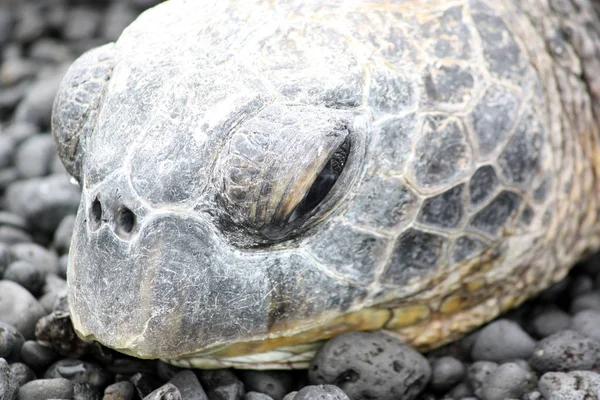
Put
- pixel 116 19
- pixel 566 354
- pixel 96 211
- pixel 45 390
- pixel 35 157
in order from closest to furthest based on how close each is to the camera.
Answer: pixel 96 211 → pixel 45 390 → pixel 566 354 → pixel 35 157 → pixel 116 19

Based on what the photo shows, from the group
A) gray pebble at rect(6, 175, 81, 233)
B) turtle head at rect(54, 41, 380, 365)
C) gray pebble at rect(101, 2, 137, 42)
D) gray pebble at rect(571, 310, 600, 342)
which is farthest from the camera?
gray pebble at rect(101, 2, 137, 42)

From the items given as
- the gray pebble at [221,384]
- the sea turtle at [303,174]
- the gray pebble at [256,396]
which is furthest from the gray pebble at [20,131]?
the gray pebble at [256,396]

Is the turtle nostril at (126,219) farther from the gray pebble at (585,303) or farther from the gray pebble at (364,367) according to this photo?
the gray pebble at (585,303)

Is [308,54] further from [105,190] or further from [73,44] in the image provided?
[73,44]

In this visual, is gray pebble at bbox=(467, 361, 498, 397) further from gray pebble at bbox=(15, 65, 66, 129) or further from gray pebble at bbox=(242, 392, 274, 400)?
gray pebble at bbox=(15, 65, 66, 129)

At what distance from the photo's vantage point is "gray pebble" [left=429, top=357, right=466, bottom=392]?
196 centimetres

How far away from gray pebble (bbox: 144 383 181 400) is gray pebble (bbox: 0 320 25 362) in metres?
0.43

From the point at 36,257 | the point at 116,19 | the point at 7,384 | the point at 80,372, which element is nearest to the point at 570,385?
the point at 80,372

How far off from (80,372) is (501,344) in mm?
1023

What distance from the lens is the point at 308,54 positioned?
1.75m

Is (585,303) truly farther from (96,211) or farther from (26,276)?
(26,276)

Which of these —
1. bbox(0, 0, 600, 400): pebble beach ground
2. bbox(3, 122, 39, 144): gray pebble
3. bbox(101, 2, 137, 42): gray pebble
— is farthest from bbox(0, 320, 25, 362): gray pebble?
bbox(101, 2, 137, 42): gray pebble

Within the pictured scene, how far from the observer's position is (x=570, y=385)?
177 cm

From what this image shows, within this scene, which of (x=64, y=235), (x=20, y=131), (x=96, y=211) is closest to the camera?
(x=96, y=211)
